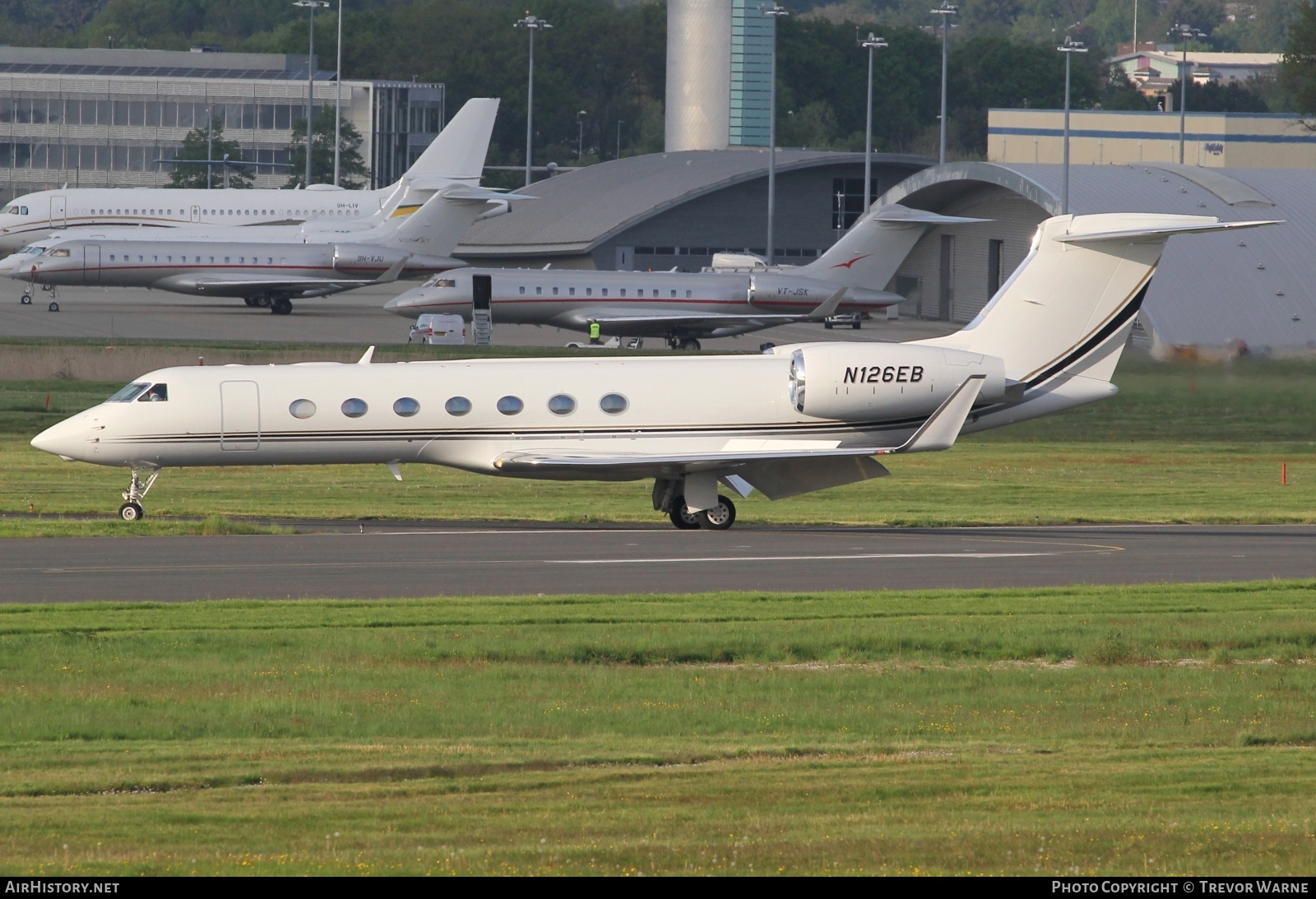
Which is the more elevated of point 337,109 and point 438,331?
point 337,109

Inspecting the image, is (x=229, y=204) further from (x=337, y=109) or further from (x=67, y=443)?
(x=67, y=443)

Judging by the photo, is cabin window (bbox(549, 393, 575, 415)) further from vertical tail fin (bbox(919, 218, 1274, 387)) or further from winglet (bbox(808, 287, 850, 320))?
winglet (bbox(808, 287, 850, 320))

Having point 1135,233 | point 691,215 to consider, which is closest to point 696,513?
point 1135,233

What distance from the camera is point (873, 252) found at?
200 ft

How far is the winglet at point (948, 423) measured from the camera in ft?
77.2

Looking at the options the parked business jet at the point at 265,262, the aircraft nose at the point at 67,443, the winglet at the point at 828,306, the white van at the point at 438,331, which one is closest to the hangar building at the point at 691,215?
the parked business jet at the point at 265,262

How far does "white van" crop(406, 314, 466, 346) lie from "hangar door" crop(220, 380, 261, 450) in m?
33.3

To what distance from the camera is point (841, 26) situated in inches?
5955

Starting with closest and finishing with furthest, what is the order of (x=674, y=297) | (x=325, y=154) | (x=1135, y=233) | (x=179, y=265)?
(x=1135, y=233)
(x=674, y=297)
(x=179, y=265)
(x=325, y=154)

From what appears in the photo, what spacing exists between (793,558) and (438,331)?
37.8m

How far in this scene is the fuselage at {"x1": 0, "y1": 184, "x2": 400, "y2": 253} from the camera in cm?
8369

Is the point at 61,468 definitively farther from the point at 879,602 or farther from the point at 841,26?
the point at 841,26

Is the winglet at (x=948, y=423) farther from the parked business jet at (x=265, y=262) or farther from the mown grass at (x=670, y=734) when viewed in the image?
the parked business jet at (x=265, y=262)

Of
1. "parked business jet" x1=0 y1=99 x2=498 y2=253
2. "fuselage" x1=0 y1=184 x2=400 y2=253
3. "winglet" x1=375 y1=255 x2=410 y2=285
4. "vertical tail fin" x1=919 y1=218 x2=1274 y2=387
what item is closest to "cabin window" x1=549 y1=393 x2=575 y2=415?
"vertical tail fin" x1=919 y1=218 x2=1274 y2=387
